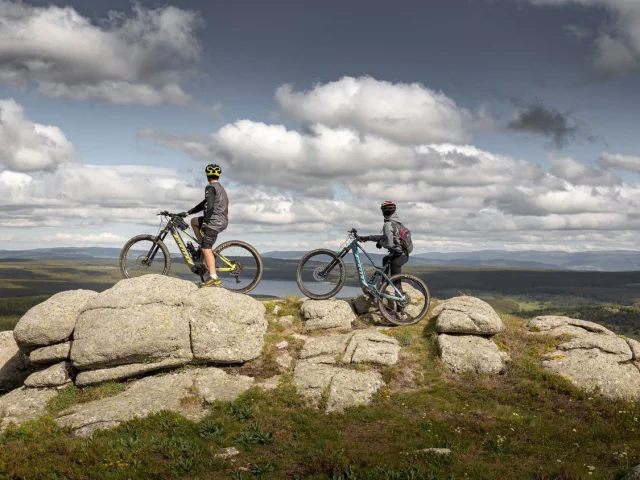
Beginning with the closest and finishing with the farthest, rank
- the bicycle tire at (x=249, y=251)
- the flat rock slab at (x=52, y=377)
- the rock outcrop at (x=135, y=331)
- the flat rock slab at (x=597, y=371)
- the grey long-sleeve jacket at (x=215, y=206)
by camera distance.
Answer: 1. the flat rock slab at (x=597, y=371)
2. the rock outcrop at (x=135, y=331)
3. the flat rock slab at (x=52, y=377)
4. the grey long-sleeve jacket at (x=215, y=206)
5. the bicycle tire at (x=249, y=251)

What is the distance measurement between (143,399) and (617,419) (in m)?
14.9

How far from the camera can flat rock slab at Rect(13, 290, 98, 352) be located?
15539mm

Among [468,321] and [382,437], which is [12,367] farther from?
[468,321]

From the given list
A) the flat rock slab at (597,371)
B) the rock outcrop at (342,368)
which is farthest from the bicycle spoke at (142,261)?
the flat rock slab at (597,371)

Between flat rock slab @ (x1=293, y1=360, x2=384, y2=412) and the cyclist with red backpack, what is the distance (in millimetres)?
5133

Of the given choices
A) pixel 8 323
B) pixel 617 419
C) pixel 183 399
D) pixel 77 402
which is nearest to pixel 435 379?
pixel 617 419

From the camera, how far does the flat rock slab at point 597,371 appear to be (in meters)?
14.1

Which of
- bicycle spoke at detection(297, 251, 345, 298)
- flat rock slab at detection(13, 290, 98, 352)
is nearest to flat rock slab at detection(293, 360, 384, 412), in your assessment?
bicycle spoke at detection(297, 251, 345, 298)

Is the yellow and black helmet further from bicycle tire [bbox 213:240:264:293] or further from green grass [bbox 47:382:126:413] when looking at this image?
green grass [bbox 47:382:126:413]

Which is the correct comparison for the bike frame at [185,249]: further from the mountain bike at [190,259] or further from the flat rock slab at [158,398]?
the flat rock slab at [158,398]

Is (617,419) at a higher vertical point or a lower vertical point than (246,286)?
lower

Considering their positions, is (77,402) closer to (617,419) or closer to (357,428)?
(357,428)

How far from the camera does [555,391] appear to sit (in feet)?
46.9

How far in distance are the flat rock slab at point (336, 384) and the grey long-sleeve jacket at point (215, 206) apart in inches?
267
